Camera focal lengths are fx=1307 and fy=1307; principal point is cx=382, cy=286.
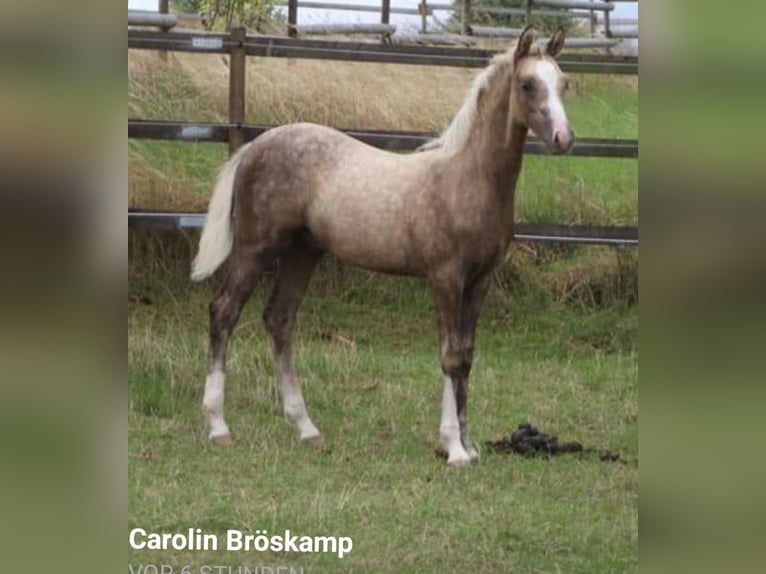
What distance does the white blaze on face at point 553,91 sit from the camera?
273 cm

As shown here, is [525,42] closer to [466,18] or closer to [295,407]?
[466,18]

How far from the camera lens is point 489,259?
9.66 feet

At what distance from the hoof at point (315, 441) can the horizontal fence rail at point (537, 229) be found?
54 cm

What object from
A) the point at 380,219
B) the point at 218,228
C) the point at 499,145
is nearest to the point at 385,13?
the point at 499,145

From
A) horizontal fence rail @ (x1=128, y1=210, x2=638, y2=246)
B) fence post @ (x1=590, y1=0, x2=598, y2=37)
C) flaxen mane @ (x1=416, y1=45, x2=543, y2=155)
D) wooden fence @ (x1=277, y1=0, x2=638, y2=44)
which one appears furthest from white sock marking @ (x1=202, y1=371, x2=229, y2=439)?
fence post @ (x1=590, y1=0, x2=598, y2=37)

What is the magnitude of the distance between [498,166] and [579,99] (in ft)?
0.96

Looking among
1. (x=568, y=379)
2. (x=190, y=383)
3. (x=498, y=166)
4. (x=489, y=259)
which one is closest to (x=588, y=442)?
(x=568, y=379)

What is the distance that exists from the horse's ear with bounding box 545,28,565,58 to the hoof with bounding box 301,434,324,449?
98 cm

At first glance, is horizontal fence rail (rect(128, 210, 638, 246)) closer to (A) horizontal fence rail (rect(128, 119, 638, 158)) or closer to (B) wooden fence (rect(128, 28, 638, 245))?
A: (B) wooden fence (rect(128, 28, 638, 245))

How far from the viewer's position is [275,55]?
2.96m

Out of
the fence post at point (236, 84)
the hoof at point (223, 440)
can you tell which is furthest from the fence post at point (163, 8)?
the hoof at point (223, 440)

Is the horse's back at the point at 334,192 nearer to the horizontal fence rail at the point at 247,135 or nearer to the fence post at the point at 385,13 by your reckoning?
the horizontal fence rail at the point at 247,135

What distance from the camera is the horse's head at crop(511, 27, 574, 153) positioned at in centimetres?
271

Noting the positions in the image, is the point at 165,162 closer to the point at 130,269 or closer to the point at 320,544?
the point at 130,269
